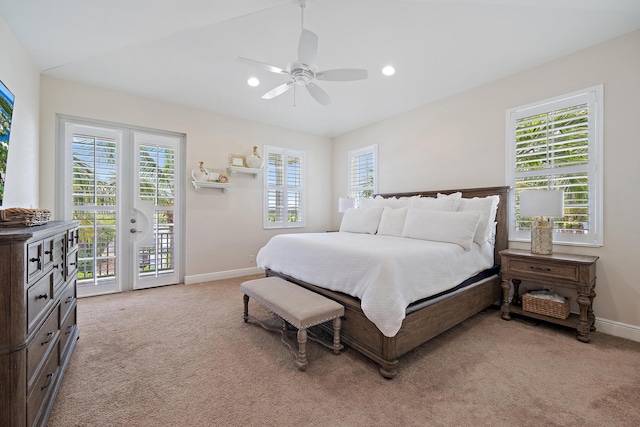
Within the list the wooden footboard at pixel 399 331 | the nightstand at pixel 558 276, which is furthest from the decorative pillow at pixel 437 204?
the wooden footboard at pixel 399 331

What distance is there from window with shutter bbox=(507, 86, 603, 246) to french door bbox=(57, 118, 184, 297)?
15.1 ft

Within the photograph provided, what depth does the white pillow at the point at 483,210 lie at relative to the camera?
2.94 m

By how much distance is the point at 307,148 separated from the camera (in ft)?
18.2

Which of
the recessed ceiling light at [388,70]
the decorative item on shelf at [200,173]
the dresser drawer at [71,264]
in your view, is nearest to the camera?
the dresser drawer at [71,264]

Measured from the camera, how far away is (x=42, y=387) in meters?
1.44

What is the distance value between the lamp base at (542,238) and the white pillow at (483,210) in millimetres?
405

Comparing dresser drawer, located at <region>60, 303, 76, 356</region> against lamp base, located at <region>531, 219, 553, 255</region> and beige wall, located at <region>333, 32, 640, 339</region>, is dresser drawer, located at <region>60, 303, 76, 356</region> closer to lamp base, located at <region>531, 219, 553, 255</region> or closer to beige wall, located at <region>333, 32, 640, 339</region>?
lamp base, located at <region>531, 219, 553, 255</region>

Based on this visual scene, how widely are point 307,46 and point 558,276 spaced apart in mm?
3074

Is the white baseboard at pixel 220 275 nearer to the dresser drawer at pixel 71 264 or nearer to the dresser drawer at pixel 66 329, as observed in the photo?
the dresser drawer at pixel 66 329

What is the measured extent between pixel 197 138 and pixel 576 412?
16.3ft

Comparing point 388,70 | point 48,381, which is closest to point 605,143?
point 388,70

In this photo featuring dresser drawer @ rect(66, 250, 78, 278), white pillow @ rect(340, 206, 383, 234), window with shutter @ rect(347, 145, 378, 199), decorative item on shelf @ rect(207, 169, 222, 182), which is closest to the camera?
dresser drawer @ rect(66, 250, 78, 278)

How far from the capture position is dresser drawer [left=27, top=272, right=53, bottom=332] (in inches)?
51.0

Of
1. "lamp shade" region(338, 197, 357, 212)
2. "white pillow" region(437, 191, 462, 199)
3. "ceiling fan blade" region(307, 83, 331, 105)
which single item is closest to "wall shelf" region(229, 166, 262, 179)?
"lamp shade" region(338, 197, 357, 212)
